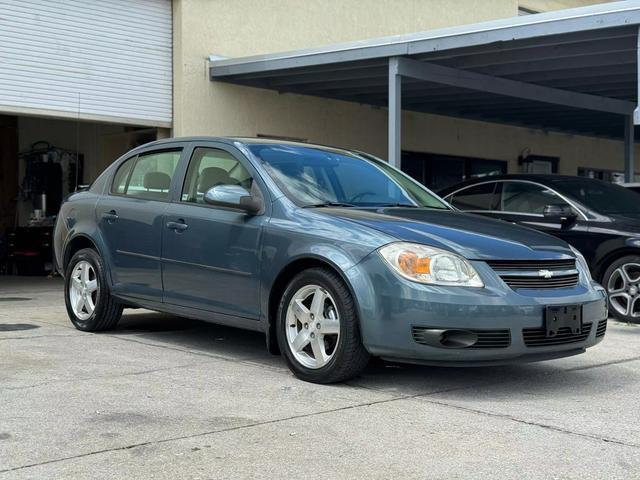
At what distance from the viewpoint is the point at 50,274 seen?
1522cm

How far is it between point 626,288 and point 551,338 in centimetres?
354

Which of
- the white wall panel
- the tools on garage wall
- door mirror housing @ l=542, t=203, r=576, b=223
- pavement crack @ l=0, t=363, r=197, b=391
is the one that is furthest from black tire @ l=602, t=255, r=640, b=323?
the tools on garage wall

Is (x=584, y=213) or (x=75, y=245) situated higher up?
(x=584, y=213)

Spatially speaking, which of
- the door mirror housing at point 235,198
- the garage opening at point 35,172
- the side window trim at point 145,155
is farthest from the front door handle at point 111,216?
the garage opening at point 35,172

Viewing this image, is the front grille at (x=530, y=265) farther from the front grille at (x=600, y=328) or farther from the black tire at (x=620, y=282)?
the black tire at (x=620, y=282)

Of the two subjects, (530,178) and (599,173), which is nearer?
(530,178)

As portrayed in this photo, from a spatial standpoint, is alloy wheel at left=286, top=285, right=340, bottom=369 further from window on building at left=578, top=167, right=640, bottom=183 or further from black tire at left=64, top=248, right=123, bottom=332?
window on building at left=578, top=167, right=640, bottom=183

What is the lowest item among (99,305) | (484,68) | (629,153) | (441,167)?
(99,305)

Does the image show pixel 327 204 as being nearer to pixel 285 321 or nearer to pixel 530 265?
pixel 285 321

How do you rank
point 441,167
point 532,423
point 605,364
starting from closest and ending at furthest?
point 532,423 < point 605,364 < point 441,167

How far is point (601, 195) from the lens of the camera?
30.4 ft

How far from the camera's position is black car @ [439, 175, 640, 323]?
330 inches

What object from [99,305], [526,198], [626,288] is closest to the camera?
[99,305]

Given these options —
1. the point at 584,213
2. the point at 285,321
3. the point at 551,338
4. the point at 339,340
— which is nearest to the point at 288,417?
the point at 339,340
